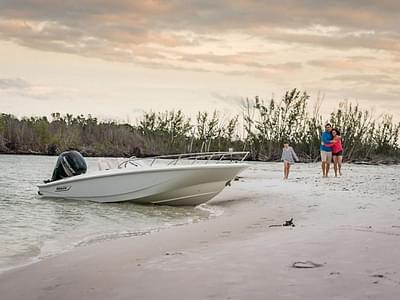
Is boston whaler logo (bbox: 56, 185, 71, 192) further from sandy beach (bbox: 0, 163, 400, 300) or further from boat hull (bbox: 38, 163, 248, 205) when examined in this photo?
sandy beach (bbox: 0, 163, 400, 300)

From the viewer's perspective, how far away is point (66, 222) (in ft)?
39.0

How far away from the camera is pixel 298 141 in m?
48.1

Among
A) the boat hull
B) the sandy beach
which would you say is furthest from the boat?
the sandy beach

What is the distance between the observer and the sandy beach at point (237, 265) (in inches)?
189

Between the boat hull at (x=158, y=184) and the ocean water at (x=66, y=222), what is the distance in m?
0.24

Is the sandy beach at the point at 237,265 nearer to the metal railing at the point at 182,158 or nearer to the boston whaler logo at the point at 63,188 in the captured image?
the metal railing at the point at 182,158

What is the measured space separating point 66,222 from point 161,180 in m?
3.15

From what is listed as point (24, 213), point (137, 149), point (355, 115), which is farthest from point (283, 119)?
point (24, 213)

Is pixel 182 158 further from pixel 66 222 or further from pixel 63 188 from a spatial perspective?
pixel 63 188

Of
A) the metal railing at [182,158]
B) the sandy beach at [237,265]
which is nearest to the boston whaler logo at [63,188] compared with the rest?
the metal railing at [182,158]

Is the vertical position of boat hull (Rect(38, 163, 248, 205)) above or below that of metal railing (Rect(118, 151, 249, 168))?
below

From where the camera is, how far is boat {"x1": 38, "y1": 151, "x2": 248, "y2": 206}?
1421 cm

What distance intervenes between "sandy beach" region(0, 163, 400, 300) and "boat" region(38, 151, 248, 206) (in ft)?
13.3

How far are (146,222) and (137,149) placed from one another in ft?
140
